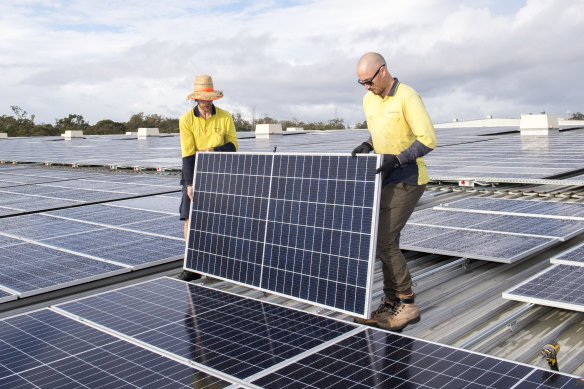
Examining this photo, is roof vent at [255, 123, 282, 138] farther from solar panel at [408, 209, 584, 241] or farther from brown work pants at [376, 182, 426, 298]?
brown work pants at [376, 182, 426, 298]

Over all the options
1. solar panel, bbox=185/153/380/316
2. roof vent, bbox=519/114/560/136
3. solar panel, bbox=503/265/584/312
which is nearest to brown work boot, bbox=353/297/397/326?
solar panel, bbox=185/153/380/316

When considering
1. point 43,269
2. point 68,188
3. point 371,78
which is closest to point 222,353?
point 371,78

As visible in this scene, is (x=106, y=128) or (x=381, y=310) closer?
(x=381, y=310)

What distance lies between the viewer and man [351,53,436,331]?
17.5ft

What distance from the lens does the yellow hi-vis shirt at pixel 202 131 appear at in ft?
25.5

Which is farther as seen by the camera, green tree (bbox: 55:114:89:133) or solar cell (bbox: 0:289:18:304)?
green tree (bbox: 55:114:89:133)

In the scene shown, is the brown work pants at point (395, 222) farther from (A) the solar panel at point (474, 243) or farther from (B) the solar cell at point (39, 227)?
(B) the solar cell at point (39, 227)

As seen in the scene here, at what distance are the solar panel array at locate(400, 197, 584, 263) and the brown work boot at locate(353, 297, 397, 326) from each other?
5.47 ft

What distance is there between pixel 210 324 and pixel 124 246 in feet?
10.9

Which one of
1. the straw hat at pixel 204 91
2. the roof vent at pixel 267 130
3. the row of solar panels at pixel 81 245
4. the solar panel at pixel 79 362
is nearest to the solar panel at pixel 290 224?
the straw hat at pixel 204 91

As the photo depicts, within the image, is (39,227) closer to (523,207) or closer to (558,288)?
(558,288)

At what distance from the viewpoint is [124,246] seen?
27.6ft

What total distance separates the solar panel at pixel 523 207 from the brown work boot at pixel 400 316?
4.46 meters

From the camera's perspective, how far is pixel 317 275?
585 centimetres
